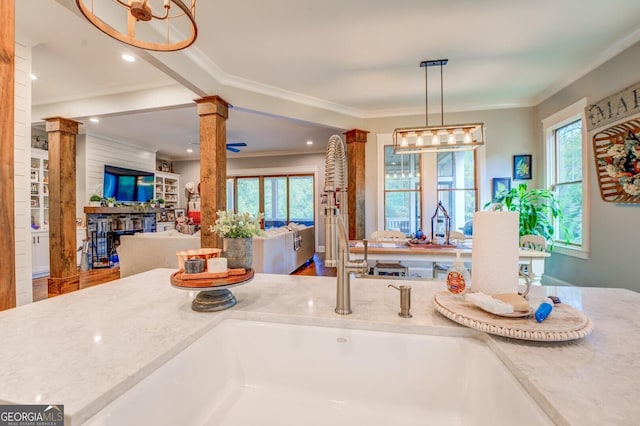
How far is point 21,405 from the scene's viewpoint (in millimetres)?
542

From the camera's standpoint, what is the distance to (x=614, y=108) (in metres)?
2.69

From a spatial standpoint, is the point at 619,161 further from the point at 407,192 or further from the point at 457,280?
the point at 457,280

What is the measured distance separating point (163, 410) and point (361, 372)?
1.87 ft

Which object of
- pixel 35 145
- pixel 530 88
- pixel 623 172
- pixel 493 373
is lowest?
pixel 493 373

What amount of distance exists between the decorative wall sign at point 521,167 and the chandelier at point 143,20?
4.39 metres

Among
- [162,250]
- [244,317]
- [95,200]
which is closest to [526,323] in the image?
[244,317]

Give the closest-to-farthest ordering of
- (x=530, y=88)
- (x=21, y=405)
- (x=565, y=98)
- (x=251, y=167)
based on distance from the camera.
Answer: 1. (x=21, y=405)
2. (x=565, y=98)
3. (x=530, y=88)
4. (x=251, y=167)

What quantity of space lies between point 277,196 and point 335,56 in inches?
211

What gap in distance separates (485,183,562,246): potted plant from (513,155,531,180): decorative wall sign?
428mm

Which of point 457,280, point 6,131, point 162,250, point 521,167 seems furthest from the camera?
point 162,250

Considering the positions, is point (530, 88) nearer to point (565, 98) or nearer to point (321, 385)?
point (565, 98)

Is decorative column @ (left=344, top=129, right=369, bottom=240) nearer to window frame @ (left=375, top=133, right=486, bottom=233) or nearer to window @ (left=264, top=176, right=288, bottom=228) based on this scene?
window frame @ (left=375, top=133, right=486, bottom=233)

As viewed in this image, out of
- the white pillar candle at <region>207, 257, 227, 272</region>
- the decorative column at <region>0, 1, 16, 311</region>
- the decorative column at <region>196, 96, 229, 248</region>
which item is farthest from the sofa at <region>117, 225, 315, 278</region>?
the white pillar candle at <region>207, 257, 227, 272</region>

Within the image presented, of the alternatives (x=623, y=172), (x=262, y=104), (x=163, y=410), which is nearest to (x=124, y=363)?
(x=163, y=410)
